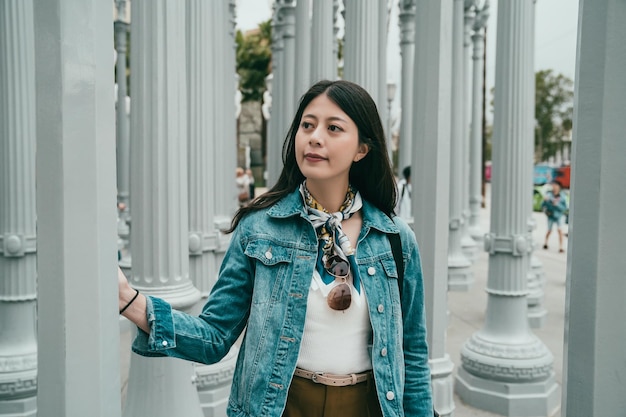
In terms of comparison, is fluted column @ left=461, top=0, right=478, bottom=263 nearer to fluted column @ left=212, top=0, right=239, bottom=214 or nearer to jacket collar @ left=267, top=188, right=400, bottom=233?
fluted column @ left=212, top=0, right=239, bottom=214

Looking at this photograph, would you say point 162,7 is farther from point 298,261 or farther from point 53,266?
point 53,266

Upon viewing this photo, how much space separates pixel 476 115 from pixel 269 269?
1357 centimetres

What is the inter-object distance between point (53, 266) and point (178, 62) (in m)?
2.49

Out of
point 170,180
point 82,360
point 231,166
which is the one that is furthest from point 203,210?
A: point 231,166

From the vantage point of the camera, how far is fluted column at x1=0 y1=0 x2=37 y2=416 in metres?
4.52

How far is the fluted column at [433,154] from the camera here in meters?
2.73

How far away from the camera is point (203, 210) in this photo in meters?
5.42

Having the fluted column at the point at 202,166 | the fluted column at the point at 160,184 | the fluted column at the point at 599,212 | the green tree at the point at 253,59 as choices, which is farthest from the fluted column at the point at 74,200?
the green tree at the point at 253,59

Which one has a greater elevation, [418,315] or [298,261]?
[298,261]

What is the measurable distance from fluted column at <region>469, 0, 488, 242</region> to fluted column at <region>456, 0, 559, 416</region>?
852 centimetres

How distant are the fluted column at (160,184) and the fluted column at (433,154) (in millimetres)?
1605

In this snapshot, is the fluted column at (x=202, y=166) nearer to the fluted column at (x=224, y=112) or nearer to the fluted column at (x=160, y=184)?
the fluted column at (x=224, y=112)

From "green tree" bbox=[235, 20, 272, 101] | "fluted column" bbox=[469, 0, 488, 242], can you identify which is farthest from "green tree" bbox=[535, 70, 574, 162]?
"fluted column" bbox=[469, 0, 488, 242]

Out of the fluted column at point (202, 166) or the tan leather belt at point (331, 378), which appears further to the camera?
the fluted column at point (202, 166)
